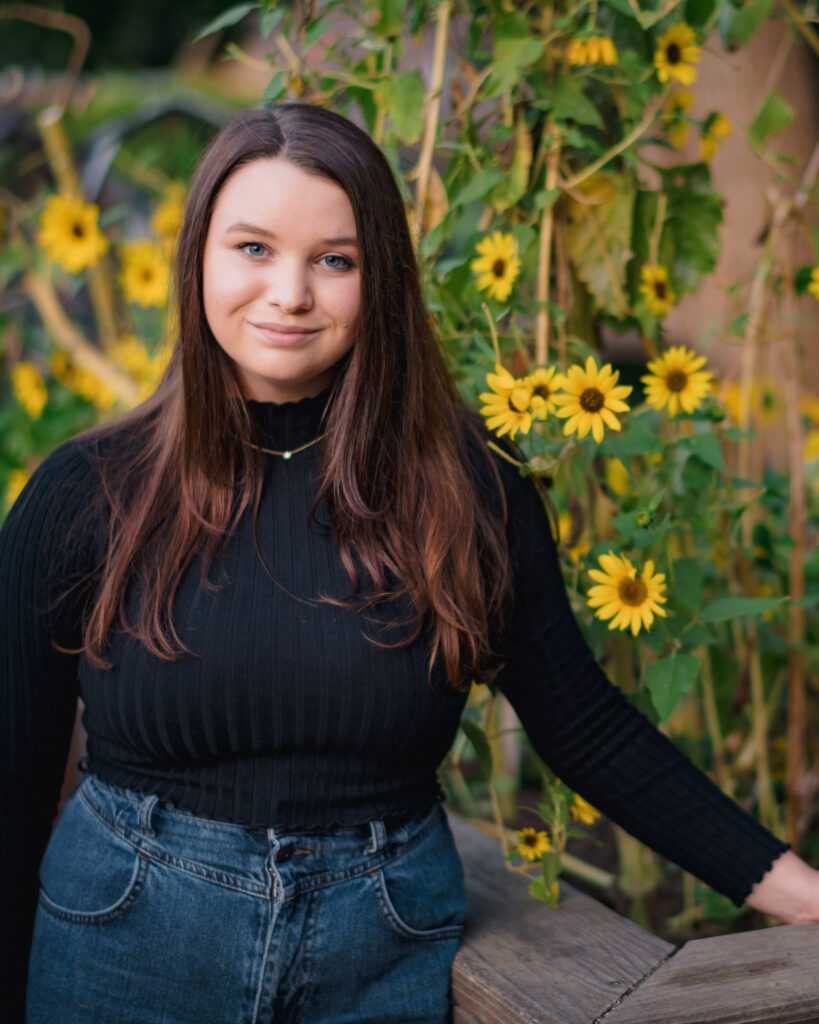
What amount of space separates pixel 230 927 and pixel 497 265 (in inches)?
30.3

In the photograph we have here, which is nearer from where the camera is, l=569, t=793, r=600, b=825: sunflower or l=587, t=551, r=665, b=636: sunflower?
l=587, t=551, r=665, b=636: sunflower

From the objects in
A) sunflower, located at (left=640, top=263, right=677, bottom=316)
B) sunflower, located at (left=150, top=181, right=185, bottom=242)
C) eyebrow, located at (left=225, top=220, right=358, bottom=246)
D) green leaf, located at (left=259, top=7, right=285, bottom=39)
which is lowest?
eyebrow, located at (left=225, top=220, right=358, bottom=246)

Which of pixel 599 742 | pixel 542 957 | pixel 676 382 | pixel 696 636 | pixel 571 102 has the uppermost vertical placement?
pixel 571 102

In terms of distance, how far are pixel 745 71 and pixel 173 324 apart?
1.57 meters

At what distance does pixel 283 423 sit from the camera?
112cm

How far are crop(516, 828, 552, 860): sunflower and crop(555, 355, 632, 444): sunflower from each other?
0.47 m

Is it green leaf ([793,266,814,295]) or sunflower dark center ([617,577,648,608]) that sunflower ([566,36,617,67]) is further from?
sunflower dark center ([617,577,648,608])

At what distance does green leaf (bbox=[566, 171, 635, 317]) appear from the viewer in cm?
125

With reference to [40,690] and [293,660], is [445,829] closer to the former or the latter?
[293,660]

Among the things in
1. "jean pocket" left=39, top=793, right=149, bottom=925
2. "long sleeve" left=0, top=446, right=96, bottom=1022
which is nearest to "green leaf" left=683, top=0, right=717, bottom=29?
"long sleeve" left=0, top=446, right=96, bottom=1022

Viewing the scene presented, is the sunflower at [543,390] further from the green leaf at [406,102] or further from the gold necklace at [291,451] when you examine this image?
the green leaf at [406,102]

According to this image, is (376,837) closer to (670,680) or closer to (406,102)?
(670,680)

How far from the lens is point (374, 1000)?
1021 mm

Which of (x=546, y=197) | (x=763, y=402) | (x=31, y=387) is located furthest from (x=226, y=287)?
(x=31, y=387)
